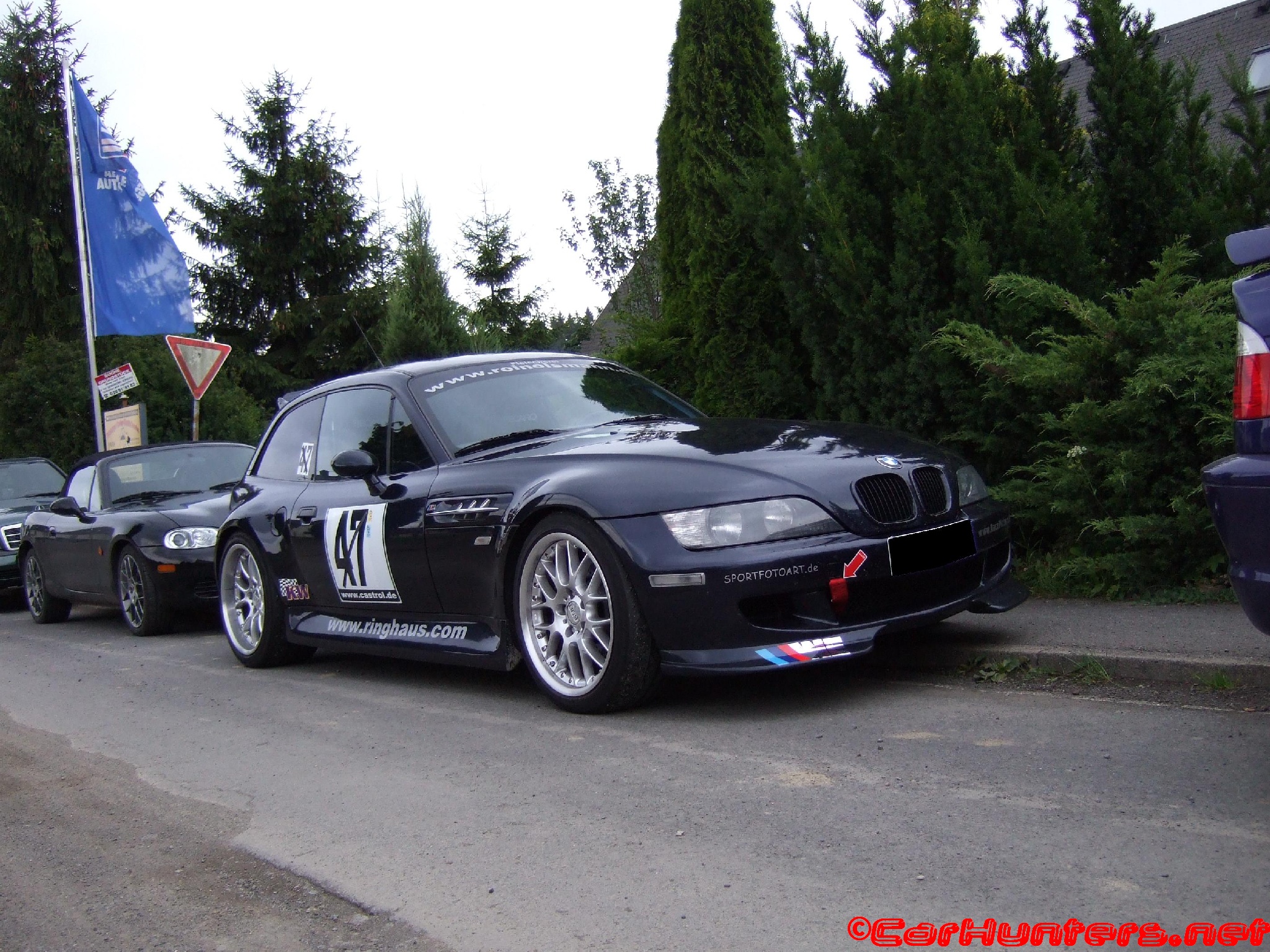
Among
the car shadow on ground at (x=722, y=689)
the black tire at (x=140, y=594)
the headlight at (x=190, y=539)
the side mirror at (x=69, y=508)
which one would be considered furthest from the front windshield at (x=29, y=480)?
the car shadow on ground at (x=722, y=689)

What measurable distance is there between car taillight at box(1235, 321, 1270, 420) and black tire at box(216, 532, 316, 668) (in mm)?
5076

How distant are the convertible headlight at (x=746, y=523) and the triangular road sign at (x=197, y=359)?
10172 mm

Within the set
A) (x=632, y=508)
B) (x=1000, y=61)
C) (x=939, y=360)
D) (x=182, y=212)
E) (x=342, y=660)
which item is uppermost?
(x=182, y=212)

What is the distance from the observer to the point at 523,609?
4.97 m

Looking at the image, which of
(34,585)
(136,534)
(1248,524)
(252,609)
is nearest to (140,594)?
(136,534)

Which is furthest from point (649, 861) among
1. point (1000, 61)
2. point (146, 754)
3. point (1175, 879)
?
point (1000, 61)

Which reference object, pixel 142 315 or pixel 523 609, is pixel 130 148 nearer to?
pixel 142 315

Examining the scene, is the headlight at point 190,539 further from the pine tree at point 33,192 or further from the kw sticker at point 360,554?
the pine tree at point 33,192

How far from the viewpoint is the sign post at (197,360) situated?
13.4 meters

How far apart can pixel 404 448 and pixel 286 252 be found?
2870 centimetres

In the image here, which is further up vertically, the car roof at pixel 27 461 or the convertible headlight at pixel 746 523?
the car roof at pixel 27 461

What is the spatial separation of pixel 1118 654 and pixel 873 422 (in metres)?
2.89

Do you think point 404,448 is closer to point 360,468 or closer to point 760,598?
point 360,468

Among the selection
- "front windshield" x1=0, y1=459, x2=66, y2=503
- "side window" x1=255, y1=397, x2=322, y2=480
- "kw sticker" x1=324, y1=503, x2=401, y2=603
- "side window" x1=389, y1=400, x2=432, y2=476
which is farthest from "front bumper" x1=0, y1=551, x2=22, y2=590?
"side window" x1=389, y1=400, x2=432, y2=476
